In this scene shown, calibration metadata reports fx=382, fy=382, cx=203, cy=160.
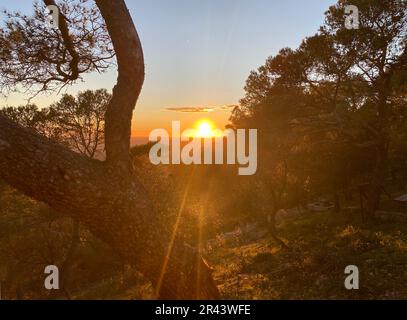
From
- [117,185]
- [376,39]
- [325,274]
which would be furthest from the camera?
[376,39]

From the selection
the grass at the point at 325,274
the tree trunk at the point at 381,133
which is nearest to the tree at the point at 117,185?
the grass at the point at 325,274

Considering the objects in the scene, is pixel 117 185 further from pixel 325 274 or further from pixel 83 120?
pixel 83 120

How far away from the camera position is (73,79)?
8.85 metres

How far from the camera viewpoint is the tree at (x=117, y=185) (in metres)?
5.98

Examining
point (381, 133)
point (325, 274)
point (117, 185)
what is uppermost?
point (381, 133)

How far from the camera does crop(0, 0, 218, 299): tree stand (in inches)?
235

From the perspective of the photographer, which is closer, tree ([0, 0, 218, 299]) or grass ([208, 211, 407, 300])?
tree ([0, 0, 218, 299])

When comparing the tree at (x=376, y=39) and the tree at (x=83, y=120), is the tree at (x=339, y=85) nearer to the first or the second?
the tree at (x=376, y=39)

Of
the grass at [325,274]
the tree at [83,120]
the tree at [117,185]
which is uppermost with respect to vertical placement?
the tree at [83,120]

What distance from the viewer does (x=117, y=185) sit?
6.66 m

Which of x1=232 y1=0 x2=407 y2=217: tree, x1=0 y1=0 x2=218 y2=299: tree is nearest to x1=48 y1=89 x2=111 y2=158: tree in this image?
x1=232 y1=0 x2=407 y2=217: tree

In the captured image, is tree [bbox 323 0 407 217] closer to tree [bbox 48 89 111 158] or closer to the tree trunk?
the tree trunk

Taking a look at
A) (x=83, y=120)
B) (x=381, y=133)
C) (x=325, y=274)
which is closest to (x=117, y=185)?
(x=325, y=274)

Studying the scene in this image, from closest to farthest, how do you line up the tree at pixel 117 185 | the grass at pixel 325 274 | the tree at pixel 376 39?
the tree at pixel 117 185 → the grass at pixel 325 274 → the tree at pixel 376 39
